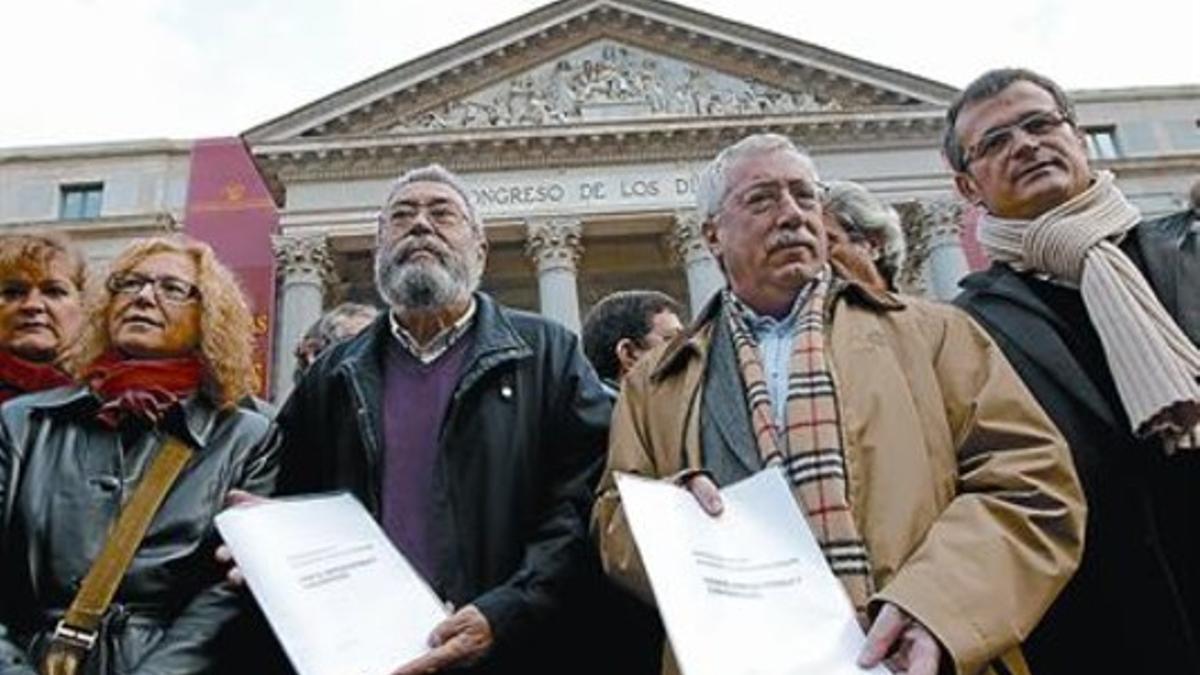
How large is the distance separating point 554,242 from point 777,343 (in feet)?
67.2

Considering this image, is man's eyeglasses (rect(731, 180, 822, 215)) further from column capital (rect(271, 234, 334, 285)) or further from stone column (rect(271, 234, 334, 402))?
column capital (rect(271, 234, 334, 285))

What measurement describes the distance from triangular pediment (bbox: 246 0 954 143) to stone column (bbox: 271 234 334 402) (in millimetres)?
2913

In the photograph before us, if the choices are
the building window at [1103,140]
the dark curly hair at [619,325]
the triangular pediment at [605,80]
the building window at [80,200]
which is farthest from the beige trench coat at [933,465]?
the building window at [80,200]

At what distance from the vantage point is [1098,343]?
312cm

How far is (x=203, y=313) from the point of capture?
3338 mm

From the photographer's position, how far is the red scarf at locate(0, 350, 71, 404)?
390 centimetres

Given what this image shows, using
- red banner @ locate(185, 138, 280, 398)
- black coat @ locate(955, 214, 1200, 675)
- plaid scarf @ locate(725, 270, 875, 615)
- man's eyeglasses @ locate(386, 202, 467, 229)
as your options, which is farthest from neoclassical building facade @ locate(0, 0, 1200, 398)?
plaid scarf @ locate(725, 270, 875, 615)

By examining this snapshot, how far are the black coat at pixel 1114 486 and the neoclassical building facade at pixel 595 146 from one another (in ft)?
62.2

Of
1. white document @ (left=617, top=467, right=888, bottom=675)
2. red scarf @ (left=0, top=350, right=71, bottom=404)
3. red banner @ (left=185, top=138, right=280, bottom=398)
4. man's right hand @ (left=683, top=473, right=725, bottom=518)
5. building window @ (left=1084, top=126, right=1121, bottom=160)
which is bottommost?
white document @ (left=617, top=467, right=888, bottom=675)

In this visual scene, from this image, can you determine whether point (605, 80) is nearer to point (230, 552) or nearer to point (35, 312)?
point (35, 312)

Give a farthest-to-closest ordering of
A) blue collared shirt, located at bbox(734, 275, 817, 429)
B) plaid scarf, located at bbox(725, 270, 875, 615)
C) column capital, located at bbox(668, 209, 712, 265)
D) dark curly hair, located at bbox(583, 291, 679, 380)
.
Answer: column capital, located at bbox(668, 209, 712, 265), dark curly hair, located at bbox(583, 291, 679, 380), blue collared shirt, located at bbox(734, 275, 817, 429), plaid scarf, located at bbox(725, 270, 875, 615)

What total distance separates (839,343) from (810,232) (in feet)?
1.33

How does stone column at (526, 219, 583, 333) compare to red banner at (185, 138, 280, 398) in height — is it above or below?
below

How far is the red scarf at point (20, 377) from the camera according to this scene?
3.90 m
